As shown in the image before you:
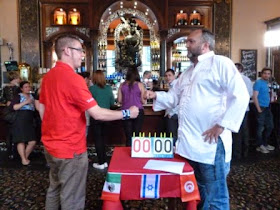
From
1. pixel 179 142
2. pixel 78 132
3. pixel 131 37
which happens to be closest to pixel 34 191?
pixel 78 132

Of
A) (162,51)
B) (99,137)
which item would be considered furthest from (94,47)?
(99,137)

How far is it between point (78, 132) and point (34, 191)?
198cm

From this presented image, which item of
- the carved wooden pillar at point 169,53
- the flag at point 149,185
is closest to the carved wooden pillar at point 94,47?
the carved wooden pillar at point 169,53

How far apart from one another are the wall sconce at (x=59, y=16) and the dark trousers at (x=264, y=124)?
19.0 feet

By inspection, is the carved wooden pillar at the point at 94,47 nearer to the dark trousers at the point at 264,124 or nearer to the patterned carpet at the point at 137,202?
the patterned carpet at the point at 137,202

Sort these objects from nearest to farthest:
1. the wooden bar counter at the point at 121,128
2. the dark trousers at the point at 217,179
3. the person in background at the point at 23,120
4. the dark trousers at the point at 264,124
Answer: the dark trousers at the point at 217,179
the person in background at the point at 23,120
the dark trousers at the point at 264,124
the wooden bar counter at the point at 121,128

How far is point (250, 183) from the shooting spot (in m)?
4.13

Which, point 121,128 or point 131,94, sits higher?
point 131,94

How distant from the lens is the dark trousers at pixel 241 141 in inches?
215

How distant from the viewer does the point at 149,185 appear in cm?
209

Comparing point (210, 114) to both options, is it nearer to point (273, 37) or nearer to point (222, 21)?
point (273, 37)

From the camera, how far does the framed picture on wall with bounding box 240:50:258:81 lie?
916cm

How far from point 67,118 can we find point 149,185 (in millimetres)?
731

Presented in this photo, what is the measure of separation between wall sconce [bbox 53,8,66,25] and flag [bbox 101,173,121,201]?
7568mm
